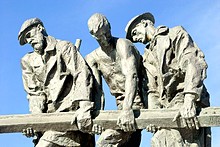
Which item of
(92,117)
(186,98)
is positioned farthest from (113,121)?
(186,98)

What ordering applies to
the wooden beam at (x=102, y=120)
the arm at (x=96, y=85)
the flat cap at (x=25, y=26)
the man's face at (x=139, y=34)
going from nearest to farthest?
the wooden beam at (x=102, y=120) → the arm at (x=96, y=85) → the flat cap at (x=25, y=26) → the man's face at (x=139, y=34)

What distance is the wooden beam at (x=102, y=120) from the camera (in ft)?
34.8

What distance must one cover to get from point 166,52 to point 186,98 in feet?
2.99

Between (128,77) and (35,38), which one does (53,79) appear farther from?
(128,77)

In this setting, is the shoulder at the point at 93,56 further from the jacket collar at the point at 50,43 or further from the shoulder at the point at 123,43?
the jacket collar at the point at 50,43

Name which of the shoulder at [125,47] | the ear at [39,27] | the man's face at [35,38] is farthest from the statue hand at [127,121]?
the ear at [39,27]

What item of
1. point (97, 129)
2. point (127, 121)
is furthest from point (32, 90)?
point (127, 121)

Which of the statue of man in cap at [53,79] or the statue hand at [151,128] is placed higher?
the statue of man in cap at [53,79]

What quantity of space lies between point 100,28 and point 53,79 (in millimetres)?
1195

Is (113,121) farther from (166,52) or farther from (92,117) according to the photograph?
(166,52)

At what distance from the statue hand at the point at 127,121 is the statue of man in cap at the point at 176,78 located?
1.34 ft

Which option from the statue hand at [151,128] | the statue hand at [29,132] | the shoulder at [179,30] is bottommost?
the statue hand at [29,132]

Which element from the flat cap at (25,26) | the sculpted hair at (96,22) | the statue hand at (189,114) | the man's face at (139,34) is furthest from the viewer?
the man's face at (139,34)

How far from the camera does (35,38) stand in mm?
11547
